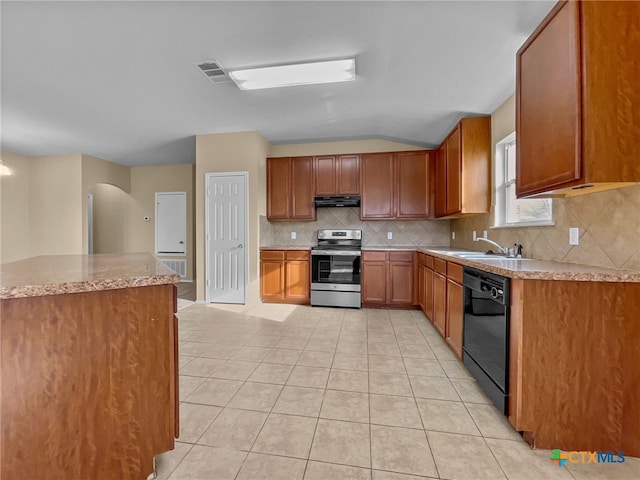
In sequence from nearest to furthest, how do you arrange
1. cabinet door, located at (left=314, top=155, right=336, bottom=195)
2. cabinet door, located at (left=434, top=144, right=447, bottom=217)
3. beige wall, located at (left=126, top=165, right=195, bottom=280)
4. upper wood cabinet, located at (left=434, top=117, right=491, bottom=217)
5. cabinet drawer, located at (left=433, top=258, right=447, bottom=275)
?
cabinet drawer, located at (left=433, top=258, right=447, bottom=275), upper wood cabinet, located at (left=434, top=117, right=491, bottom=217), cabinet door, located at (left=434, top=144, right=447, bottom=217), cabinet door, located at (left=314, top=155, right=336, bottom=195), beige wall, located at (left=126, top=165, right=195, bottom=280)

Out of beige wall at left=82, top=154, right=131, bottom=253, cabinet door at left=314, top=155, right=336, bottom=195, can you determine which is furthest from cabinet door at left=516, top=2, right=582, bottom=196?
beige wall at left=82, top=154, right=131, bottom=253

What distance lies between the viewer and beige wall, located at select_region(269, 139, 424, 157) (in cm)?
464

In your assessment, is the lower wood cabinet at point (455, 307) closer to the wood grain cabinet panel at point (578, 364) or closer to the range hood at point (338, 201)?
the wood grain cabinet panel at point (578, 364)

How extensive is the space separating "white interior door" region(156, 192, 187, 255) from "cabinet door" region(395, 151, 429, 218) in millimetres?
4789

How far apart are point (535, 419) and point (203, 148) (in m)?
4.87

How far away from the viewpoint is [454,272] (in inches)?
102

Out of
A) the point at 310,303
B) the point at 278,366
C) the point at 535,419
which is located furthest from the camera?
the point at 310,303

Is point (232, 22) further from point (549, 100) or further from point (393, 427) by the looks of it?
point (393, 427)

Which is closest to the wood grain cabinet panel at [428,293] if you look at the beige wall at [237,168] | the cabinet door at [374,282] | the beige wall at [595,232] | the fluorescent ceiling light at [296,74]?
the cabinet door at [374,282]

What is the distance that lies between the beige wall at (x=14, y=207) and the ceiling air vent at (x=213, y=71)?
5474 mm

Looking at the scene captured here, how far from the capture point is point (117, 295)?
1185mm

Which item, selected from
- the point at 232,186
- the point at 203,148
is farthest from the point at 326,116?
the point at 203,148

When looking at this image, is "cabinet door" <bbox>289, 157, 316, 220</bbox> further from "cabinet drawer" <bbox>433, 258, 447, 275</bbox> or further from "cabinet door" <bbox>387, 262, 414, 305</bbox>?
"cabinet drawer" <bbox>433, 258, 447, 275</bbox>
